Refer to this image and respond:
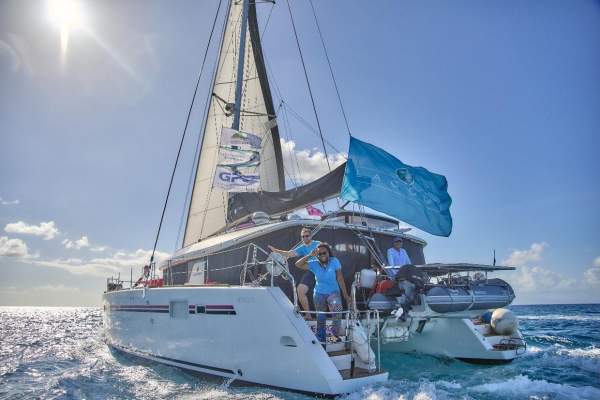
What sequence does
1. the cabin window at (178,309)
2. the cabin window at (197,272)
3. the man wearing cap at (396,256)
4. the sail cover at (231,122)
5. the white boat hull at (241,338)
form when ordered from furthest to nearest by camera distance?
the sail cover at (231,122) → the cabin window at (197,272) → the man wearing cap at (396,256) → the cabin window at (178,309) → the white boat hull at (241,338)

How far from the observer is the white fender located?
18.3 ft

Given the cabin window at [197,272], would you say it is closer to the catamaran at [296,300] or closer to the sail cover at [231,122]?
the catamaran at [296,300]

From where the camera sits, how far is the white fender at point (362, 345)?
559 centimetres

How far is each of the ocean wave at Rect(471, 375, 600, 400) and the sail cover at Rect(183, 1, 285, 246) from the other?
30.0 ft

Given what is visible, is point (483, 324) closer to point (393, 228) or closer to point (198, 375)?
point (393, 228)

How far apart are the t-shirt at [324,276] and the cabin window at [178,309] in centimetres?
250

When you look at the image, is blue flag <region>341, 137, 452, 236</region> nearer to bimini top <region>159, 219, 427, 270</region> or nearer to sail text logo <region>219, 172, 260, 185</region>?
bimini top <region>159, 219, 427, 270</region>

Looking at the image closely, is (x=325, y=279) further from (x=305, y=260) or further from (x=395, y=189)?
(x=395, y=189)

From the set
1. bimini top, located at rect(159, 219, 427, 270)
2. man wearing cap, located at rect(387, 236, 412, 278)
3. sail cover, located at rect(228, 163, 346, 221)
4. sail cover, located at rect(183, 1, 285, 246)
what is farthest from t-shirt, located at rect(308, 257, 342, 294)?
sail cover, located at rect(183, 1, 285, 246)

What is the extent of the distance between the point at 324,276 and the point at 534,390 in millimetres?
3443

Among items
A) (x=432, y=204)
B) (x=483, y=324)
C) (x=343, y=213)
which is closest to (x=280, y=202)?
(x=343, y=213)

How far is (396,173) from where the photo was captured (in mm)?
7172

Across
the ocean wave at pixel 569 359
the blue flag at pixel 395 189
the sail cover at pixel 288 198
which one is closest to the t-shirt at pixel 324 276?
the blue flag at pixel 395 189

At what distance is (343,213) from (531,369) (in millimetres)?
4686
